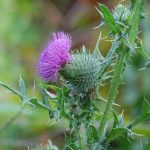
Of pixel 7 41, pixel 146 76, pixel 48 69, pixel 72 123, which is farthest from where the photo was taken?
pixel 7 41

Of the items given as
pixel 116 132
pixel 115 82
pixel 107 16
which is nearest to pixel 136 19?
pixel 107 16

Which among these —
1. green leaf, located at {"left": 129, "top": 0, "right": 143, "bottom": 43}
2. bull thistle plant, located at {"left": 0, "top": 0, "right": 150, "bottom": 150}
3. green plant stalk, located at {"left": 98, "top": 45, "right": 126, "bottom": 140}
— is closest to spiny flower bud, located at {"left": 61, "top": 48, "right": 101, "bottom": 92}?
bull thistle plant, located at {"left": 0, "top": 0, "right": 150, "bottom": 150}

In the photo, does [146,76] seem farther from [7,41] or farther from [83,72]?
[83,72]

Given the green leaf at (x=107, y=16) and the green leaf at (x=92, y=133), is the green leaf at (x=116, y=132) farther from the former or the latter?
the green leaf at (x=107, y=16)

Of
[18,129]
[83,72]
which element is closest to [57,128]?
[18,129]

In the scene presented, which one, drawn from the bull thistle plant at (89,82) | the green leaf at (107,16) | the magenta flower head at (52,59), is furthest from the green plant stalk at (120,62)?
the magenta flower head at (52,59)

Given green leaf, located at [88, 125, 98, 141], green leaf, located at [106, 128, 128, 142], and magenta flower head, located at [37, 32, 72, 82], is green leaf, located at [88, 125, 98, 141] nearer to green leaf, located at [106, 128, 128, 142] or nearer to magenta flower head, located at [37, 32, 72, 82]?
green leaf, located at [106, 128, 128, 142]

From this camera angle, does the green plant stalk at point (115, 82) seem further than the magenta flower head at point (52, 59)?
No
